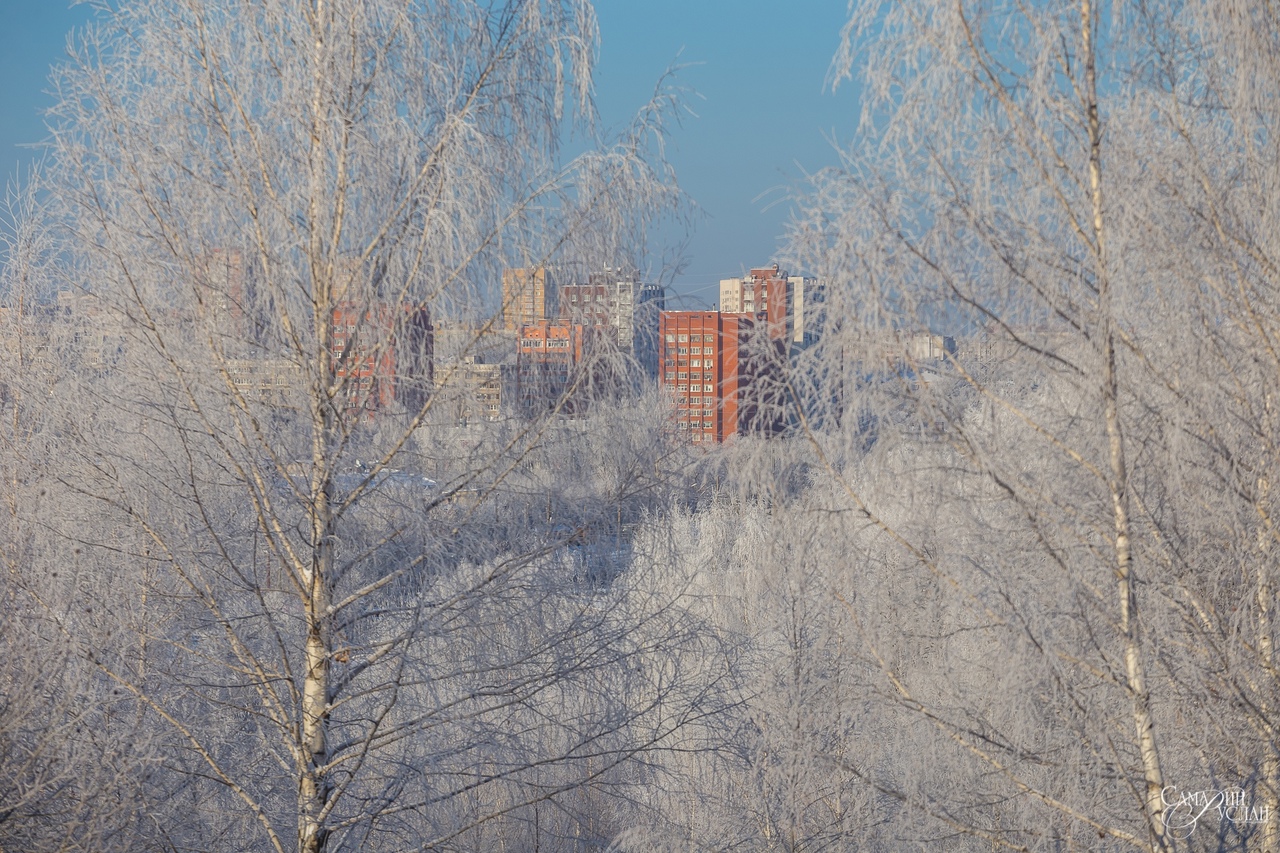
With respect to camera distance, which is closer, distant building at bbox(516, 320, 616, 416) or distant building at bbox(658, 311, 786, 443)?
distant building at bbox(658, 311, 786, 443)

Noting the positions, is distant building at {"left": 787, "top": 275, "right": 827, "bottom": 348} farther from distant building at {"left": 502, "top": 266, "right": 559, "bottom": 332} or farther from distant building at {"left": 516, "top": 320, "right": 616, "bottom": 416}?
distant building at {"left": 502, "top": 266, "right": 559, "bottom": 332}

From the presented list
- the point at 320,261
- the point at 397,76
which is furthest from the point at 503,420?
the point at 397,76

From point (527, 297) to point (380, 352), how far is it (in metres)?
0.66

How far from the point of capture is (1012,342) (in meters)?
3.10

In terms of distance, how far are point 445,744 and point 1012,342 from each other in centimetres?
295

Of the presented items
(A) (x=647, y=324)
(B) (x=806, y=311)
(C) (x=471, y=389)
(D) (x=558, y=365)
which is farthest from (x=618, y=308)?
(B) (x=806, y=311)

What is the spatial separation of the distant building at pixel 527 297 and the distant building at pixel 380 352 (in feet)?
1.16

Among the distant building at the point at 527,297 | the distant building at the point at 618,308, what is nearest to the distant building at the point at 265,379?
the distant building at the point at 527,297

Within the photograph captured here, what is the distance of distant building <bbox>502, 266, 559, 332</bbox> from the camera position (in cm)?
409

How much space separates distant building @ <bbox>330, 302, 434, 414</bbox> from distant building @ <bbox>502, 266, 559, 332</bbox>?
354 mm

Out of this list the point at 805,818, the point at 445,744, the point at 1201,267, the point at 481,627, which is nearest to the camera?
the point at 1201,267

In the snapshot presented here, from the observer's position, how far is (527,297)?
13.7 ft

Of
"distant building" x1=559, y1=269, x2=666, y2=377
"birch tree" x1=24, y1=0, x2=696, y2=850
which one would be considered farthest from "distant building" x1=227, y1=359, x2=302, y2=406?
"distant building" x1=559, y1=269, x2=666, y2=377

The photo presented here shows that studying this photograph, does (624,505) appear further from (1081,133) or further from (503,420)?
(1081,133)
